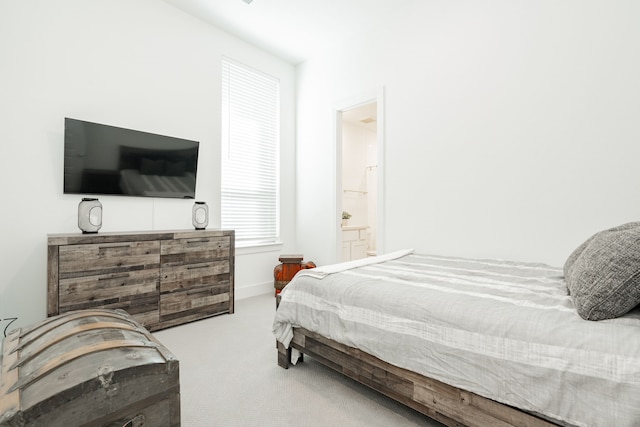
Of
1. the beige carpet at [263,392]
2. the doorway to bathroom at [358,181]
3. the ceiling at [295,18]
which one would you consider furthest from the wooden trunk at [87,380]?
the doorway to bathroom at [358,181]

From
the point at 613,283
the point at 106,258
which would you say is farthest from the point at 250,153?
the point at 613,283

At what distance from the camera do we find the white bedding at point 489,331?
0.99 meters

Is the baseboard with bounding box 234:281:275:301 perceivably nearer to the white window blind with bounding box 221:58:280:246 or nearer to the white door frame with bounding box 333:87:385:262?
the white window blind with bounding box 221:58:280:246

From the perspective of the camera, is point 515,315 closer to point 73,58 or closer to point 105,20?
point 73,58

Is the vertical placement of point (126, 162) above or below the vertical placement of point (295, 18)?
below

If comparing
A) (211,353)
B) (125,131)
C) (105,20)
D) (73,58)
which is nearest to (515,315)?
(211,353)

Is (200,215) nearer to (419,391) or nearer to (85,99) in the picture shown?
(85,99)

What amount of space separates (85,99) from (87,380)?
2.67 metres

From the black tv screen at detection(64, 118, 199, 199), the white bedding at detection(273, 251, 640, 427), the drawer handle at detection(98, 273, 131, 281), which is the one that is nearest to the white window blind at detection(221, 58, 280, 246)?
the black tv screen at detection(64, 118, 199, 199)

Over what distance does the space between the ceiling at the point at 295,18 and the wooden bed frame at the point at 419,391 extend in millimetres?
3261

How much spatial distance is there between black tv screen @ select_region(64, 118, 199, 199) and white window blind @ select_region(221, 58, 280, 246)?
0.55 m

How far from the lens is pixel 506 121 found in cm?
264

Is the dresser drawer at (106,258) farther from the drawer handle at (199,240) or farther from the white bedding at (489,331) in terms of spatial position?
the white bedding at (489,331)

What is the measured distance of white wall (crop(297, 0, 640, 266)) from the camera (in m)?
2.19
